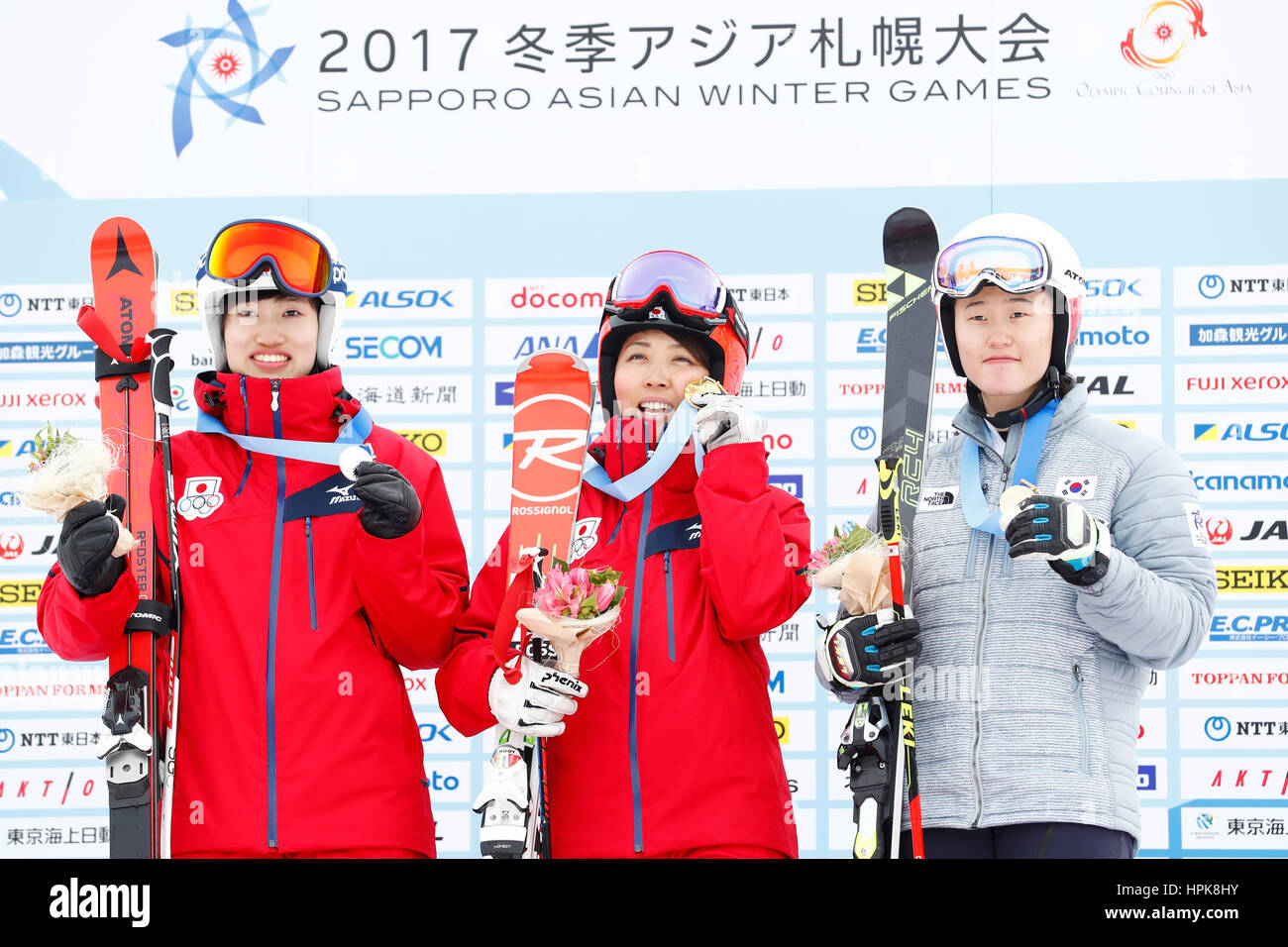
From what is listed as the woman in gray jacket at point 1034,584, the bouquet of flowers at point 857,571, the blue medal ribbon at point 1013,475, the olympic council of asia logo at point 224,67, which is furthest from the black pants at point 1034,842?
the olympic council of asia logo at point 224,67

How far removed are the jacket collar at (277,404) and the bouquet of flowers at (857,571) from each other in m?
1.14

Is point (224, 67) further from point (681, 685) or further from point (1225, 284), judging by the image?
point (1225, 284)

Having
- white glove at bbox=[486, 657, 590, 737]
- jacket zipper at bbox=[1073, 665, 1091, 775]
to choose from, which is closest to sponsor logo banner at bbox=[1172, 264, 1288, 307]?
jacket zipper at bbox=[1073, 665, 1091, 775]

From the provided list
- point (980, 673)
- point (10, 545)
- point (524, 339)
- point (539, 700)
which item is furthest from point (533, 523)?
point (10, 545)

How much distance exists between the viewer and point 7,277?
14.1 ft

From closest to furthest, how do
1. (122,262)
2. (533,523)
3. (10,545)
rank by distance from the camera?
(533,523) → (122,262) → (10,545)

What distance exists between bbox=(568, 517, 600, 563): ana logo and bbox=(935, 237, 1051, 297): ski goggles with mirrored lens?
97 centimetres

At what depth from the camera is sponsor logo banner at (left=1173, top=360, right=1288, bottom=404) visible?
4.05 meters

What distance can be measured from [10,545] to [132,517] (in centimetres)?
208

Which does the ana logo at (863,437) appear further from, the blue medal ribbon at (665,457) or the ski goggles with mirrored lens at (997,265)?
the blue medal ribbon at (665,457)

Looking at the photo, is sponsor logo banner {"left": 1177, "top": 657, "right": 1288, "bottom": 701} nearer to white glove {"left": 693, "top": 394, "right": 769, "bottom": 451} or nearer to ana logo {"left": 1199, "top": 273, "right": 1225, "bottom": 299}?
ana logo {"left": 1199, "top": 273, "right": 1225, "bottom": 299}

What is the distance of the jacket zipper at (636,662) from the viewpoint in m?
2.49

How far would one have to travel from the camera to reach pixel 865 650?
2.56 metres
